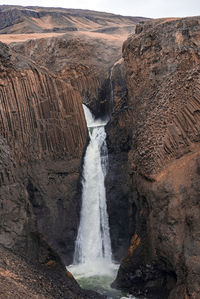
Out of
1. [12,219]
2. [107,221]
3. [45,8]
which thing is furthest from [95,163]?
[45,8]

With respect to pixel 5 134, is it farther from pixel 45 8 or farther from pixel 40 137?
pixel 45 8

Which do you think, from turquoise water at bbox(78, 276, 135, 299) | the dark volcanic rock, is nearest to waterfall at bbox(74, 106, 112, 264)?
the dark volcanic rock

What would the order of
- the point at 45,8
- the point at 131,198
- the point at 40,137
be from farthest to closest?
the point at 45,8 → the point at 40,137 → the point at 131,198

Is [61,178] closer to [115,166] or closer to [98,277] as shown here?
[115,166]

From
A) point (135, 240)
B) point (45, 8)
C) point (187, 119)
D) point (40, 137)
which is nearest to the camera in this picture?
point (187, 119)

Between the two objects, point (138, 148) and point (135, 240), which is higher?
point (138, 148)

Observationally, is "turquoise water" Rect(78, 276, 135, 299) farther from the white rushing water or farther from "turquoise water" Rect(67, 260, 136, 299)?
the white rushing water

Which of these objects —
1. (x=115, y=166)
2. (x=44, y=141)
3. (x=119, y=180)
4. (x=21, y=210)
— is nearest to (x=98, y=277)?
(x=21, y=210)
